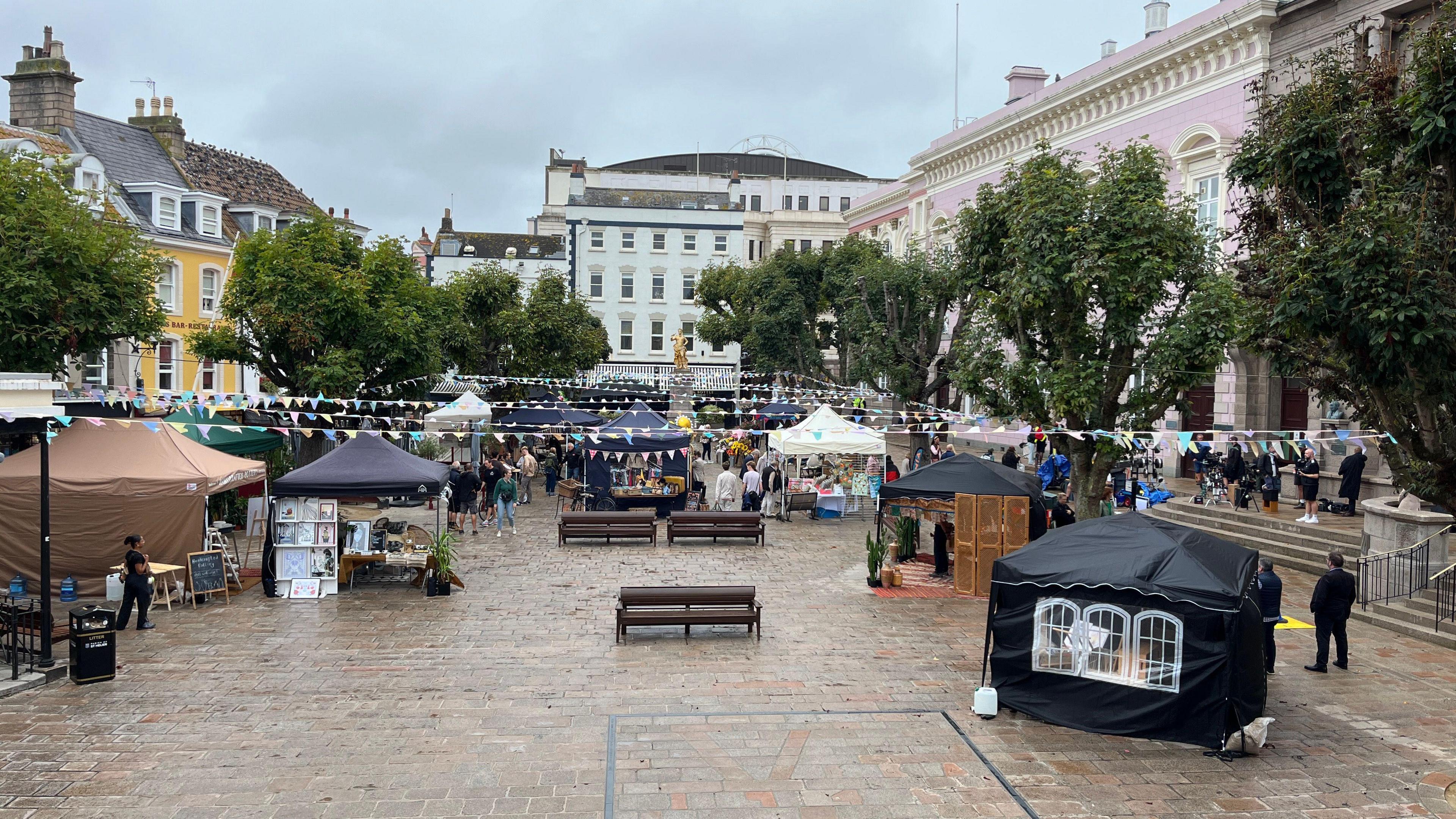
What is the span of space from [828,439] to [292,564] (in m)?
11.6

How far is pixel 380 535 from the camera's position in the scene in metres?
17.9

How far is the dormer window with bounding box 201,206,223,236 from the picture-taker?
35406 mm

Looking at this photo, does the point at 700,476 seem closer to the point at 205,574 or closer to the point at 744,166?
the point at 205,574

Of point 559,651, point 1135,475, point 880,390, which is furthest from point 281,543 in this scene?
point 880,390

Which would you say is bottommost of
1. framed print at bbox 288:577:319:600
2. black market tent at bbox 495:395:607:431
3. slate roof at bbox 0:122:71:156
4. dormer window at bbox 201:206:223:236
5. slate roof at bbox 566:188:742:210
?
framed print at bbox 288:577:319:600

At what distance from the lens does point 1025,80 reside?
131 ft

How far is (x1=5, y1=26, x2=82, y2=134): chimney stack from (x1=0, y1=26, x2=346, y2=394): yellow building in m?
0.03

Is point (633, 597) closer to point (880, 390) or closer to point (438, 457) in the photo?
point (438, 457)

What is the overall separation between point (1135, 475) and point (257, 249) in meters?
23.0

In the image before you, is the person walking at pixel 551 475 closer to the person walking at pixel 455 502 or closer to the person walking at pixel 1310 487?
the person walking at pixel 455 502

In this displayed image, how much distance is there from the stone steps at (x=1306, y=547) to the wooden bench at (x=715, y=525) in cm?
749

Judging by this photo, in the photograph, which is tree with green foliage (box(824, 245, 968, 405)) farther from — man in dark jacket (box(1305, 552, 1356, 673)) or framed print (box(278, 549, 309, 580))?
framed print (box(278, 549, 309, 580))

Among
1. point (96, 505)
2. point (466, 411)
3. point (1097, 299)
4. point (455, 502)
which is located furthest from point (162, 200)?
point (1097, 299)

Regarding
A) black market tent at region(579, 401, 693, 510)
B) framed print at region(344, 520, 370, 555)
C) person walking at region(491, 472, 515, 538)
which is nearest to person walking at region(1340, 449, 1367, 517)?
black market tent at region(579, 401, 693, 510)
